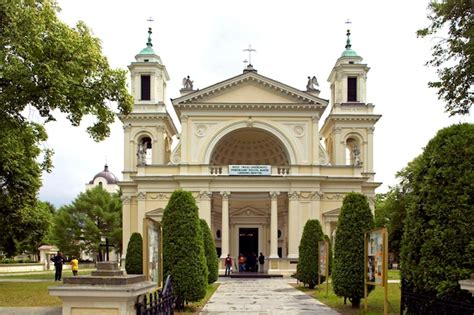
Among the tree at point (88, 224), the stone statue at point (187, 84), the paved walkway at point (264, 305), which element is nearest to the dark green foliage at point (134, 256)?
the paved walkway at point (264, 305)

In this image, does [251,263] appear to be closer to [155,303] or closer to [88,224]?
[88,224]

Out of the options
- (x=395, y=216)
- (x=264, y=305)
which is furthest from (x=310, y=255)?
(x=395, y=216)

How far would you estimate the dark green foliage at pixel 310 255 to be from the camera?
29016mm

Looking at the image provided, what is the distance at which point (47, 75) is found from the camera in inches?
763

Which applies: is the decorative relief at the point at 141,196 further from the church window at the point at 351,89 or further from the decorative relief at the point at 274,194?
the church window at the point at 351,89

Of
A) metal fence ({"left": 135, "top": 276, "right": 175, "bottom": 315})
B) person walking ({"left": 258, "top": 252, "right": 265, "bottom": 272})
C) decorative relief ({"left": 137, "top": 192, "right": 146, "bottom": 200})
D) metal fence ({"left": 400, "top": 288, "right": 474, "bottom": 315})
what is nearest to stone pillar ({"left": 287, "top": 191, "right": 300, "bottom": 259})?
person walking ({"left": 258, "top": 252, "right": 265, "bottom": 272})

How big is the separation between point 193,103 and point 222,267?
1273 cm

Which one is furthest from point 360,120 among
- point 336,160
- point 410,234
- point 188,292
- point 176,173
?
point 410,234

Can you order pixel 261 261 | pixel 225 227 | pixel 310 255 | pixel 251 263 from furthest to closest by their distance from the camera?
pixel 251 263
pixel 261 261
pixel 225 227
pixel 310 255

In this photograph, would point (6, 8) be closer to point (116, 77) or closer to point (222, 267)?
point (116, 77)

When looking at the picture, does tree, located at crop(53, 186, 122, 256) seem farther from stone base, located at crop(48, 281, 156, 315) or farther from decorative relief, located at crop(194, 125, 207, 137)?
stone base, located at crop(48, 281, 156, 315)

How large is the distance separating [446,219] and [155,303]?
5.18 metres

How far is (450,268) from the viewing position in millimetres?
10086

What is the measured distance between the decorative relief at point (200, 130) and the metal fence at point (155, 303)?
120ft
